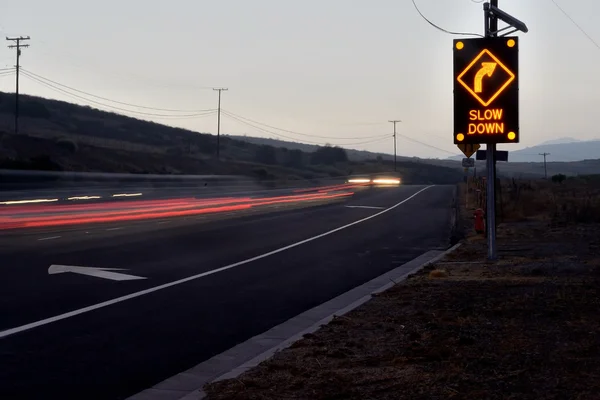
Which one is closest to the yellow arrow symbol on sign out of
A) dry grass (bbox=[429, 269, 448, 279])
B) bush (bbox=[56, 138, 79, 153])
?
dry grass (bbox=[429, 269, 448, 279])

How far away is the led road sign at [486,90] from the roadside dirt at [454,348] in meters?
3.38

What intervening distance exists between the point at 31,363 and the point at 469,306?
17.5 ft

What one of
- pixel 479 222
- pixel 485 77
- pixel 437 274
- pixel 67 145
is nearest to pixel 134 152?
pixel 67 145

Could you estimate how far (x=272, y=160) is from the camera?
429ft

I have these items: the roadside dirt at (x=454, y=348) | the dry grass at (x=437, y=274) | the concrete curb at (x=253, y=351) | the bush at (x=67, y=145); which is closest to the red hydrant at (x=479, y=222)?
the dry grass at (x=437, y=274)

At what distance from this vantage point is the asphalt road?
866 centimetres

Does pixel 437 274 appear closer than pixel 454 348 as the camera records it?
No

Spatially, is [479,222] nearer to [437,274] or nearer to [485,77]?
[485,77]

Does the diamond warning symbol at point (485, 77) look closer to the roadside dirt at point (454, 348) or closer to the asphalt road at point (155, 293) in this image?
the roadside dirt at point (454, 348)

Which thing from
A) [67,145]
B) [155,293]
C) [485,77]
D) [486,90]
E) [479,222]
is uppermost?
[67,145]

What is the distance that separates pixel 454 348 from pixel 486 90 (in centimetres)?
935

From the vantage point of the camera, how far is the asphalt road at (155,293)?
8664 millimetres

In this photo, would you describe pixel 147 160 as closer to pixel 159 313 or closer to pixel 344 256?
pixel 344 256

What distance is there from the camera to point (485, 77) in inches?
659
